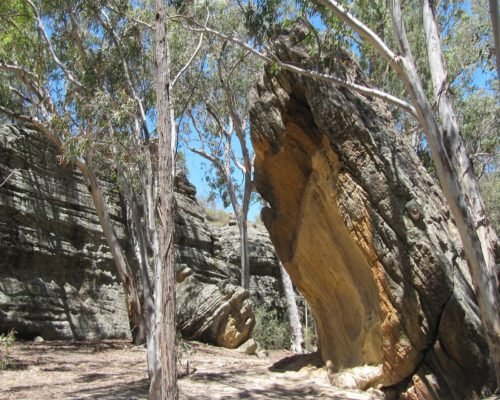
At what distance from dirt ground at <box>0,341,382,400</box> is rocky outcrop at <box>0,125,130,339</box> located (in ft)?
4.34

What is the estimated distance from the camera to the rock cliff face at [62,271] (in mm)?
14516

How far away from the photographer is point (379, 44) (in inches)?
324

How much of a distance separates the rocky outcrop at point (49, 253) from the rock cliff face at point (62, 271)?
25 mm

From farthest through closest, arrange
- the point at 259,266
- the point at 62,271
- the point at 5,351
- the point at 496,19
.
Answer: the point at 259,266 < the point at 62,271 < the point at 5,351 < the point at 496,19

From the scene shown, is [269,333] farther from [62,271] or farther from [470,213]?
[470,213]

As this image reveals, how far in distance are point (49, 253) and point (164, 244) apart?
9819 millimetres

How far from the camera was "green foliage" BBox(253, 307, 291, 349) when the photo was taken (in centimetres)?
1800

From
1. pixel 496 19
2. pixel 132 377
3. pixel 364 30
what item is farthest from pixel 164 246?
pixel 496 19

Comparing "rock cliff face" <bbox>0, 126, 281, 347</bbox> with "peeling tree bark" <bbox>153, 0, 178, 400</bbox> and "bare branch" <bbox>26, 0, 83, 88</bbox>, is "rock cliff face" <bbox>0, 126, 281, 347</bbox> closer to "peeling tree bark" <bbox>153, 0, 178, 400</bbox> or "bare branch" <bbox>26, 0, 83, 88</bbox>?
"bare branch" <bbox>26, 0, 83, 88</bbox>

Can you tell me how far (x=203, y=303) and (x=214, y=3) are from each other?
853 centimetres

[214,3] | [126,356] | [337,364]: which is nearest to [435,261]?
[337,364]

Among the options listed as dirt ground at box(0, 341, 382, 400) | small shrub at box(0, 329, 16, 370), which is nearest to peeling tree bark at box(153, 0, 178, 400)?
dirt ground at box(0, 341, 382, 400)

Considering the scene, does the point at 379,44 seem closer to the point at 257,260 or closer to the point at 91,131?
the point at 91,131

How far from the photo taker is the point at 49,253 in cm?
1538
